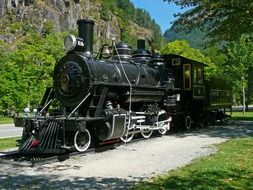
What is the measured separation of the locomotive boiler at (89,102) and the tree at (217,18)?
3.95m

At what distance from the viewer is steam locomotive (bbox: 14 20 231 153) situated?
36.7 ft

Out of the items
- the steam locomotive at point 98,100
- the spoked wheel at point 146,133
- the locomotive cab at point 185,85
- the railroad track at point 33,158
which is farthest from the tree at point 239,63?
the railroad track at point 33,158

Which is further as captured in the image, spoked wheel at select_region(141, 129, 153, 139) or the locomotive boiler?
spoked wheel at select_region(141, 129, 153, 139)

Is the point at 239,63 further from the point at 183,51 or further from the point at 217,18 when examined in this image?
the point at 217,18

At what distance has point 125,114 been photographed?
41.1ft

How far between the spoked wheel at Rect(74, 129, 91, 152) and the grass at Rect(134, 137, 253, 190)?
3440 millimetres

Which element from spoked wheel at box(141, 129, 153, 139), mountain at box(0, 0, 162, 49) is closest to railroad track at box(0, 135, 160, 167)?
spoked wheel at box(141, 129, 153, 139)

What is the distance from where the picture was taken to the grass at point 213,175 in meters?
7.45

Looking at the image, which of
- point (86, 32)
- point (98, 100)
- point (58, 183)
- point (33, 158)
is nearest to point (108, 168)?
point (58, 183)

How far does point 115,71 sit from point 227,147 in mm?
4591

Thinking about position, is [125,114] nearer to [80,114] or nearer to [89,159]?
[80,114]

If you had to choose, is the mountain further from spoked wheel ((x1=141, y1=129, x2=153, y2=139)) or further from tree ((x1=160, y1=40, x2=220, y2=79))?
spoked wheel ((x1=141, y1=129, x2=153, y2=139))

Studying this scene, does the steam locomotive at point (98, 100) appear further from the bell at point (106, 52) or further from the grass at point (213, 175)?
the grass at point (213, 175)

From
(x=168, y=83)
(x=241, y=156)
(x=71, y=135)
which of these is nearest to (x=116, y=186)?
(x=71, y=135)
